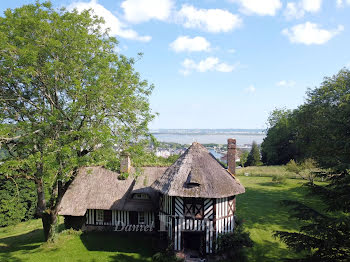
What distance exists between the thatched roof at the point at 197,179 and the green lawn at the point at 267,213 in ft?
13.0

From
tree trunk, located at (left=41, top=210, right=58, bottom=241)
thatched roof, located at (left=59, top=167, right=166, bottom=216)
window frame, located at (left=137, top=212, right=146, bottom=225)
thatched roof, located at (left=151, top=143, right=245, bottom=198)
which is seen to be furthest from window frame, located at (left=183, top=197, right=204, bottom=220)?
tree trunk, located at (left=41, top=210, right=58, bottom=241)

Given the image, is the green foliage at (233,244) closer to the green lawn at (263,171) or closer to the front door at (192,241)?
the front door at (192,241)

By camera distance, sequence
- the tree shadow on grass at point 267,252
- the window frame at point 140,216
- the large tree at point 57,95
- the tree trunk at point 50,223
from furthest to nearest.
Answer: the window frame at point 140,216 < the tree trunk at point 50,223 < the tree shadow on grass at point 267,252 < the large tree at point 57,95

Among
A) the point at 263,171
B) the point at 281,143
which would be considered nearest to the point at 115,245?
the point at 263,171

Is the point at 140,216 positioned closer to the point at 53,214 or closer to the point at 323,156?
the point at 53,214

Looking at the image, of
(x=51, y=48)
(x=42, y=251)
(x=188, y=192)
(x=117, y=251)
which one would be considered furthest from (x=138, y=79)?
(x=42, y=251)

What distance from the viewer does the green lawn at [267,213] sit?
1708 cm

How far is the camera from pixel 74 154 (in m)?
15.2

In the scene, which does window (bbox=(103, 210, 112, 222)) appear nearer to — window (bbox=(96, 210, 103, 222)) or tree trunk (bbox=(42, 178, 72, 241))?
window (bbox=(96, 210, 103, 222))

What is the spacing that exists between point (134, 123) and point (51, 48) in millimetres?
6531

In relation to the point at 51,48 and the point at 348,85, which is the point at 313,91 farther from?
the point at 51,48

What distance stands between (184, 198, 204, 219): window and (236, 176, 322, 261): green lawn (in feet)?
13.9

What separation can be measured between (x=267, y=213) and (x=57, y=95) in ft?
68.5

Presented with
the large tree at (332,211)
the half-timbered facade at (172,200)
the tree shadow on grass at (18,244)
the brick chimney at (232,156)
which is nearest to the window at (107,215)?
the half-timbered facade at (172,200)
